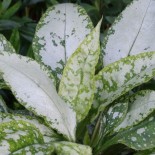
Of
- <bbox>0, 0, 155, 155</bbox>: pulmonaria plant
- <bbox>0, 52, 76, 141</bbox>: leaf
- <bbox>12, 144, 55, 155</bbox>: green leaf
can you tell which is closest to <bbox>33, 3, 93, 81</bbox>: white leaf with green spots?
<bbox>0, 0, 155, 155</bbox>: pulmonaria plant

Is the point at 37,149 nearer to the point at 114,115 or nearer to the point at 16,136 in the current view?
the point at 16,136

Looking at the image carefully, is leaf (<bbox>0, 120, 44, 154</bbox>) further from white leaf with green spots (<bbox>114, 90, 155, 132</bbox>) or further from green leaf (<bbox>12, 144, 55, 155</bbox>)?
white leaf with green spots (<bbox>114, 90, 155, 132</bbox>)

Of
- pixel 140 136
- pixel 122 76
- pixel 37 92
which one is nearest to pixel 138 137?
pixel 140 136

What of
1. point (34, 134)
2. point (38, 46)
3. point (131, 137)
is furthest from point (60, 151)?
point (38, 46)

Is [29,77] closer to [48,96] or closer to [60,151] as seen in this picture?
[48,96]

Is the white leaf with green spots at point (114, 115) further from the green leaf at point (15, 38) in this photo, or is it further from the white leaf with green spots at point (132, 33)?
the green leaf at point (15, 38)

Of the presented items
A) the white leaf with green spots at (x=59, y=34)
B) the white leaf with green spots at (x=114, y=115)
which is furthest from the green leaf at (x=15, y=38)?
the white leaf with green spots at (x=114, y=115)
